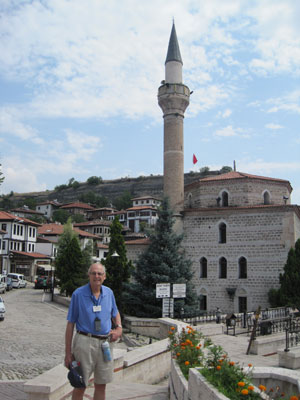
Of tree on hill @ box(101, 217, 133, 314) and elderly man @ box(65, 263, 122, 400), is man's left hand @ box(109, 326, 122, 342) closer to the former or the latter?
elderly man @ box(65, 263, 122, 400)

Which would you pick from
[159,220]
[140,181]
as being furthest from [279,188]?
[140,181]

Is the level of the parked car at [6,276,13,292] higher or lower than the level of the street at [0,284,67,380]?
higher

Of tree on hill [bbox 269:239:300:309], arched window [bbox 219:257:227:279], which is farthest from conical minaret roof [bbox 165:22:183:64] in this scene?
tree on hill [bbox 269:239:300:309]

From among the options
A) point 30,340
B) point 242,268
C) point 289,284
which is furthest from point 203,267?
point 30,340

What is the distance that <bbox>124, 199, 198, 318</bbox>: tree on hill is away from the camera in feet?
55.6

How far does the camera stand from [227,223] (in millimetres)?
24266

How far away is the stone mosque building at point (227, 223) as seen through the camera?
74.7 feet

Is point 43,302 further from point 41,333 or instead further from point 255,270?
point 255,270

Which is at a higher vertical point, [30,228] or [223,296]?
[30,228]

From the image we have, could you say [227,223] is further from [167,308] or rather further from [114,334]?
[114,334]

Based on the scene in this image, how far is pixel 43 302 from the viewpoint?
23062mm

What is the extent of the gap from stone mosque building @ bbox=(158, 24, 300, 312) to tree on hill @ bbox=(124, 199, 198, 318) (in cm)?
644

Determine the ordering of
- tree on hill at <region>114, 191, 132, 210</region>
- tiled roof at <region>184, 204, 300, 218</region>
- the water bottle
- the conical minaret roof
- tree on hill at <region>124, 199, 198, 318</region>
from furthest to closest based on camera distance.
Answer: tree on hill at <region>114, 191, 132, 210</region> < the conical minaret roof < tiled roof at <region>184, 204, 300, 218</region> < tree on hill at <region>124, 199, 198, 318</region> < the water bottle

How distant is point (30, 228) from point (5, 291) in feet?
50.0
